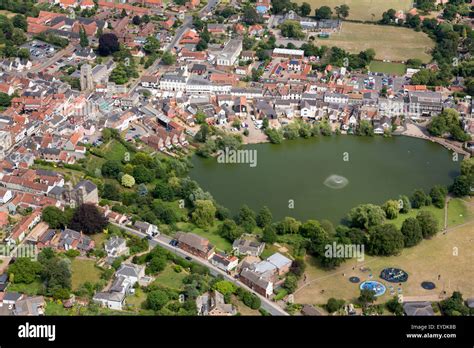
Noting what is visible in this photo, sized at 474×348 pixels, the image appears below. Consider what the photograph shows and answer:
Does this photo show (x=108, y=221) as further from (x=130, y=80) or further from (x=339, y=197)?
(x=130, y=80)

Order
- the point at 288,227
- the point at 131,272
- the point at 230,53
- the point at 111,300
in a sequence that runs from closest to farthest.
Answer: the point at 111,300, the point at 131,272, the point at 288,227, the point at 230,53

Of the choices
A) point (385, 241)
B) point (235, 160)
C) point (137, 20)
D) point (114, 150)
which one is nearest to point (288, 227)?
point (385, 241)

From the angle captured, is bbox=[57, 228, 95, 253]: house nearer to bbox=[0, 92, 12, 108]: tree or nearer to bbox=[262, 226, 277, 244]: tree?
bbox=[262, 226, 277, 244]: tree

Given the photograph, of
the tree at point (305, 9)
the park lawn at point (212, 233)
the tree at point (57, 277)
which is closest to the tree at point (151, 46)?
the tree at point (305, 9)

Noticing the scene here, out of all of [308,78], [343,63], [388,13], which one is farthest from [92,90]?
[388,13]

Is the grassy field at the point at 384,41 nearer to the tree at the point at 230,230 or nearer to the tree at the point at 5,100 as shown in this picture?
the tree at the point at 5,100

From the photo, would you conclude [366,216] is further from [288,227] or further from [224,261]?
[224,261]
